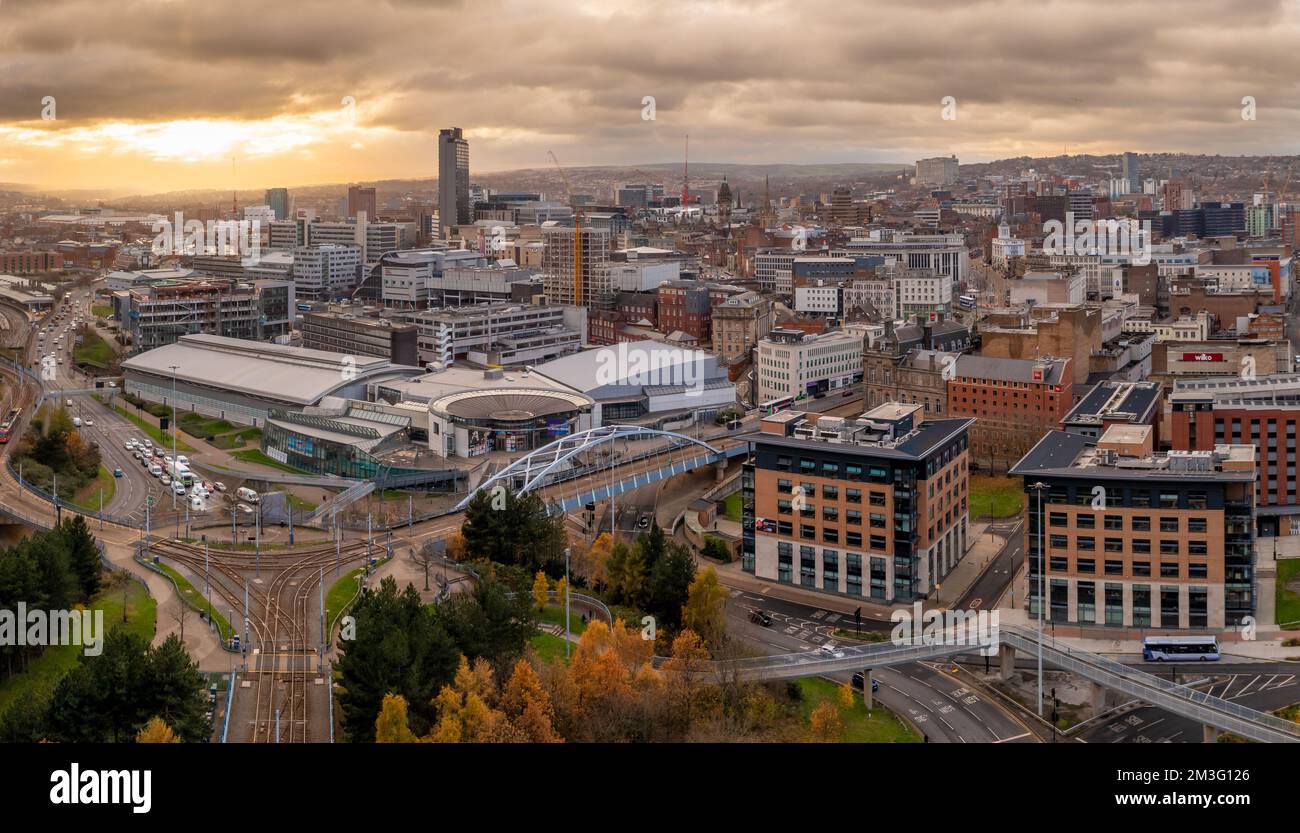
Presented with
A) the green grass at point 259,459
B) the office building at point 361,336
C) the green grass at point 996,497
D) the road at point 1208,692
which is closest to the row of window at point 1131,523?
the road at point 1208,692

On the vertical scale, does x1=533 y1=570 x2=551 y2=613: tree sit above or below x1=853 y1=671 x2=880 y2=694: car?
above

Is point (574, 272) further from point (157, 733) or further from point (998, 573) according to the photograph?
point (157, 733)

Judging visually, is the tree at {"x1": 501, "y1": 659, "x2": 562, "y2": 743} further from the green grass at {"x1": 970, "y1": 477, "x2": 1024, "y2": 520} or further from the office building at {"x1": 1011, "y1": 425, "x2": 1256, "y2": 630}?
the green grass at {"x1": 970, "y1": 477, "x2": 1024, "y2": 520}

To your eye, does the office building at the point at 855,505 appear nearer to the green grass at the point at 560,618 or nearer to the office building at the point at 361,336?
the green grass at the point at 560,618

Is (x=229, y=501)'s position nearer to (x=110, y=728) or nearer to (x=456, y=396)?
(x=456, y=396)

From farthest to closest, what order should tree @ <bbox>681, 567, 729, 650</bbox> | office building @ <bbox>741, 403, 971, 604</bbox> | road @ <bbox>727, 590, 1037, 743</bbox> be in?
office building @ <bbox>741, 403, 971, 604</bbox>
tree @ <bbox>681, 567, 729, 650</bbox>
road @ <bbox>727, 590, 1037, 743</bbox>

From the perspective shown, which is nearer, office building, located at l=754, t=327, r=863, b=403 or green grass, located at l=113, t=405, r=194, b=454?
green grass, located at l=113, t=405, r=194, b=454

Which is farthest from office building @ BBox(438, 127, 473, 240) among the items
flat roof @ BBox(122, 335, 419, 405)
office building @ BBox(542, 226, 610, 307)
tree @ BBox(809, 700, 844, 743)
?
tree @ BBox(809, 700, 844, 743)

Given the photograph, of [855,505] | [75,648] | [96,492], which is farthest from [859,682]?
[96,492]
